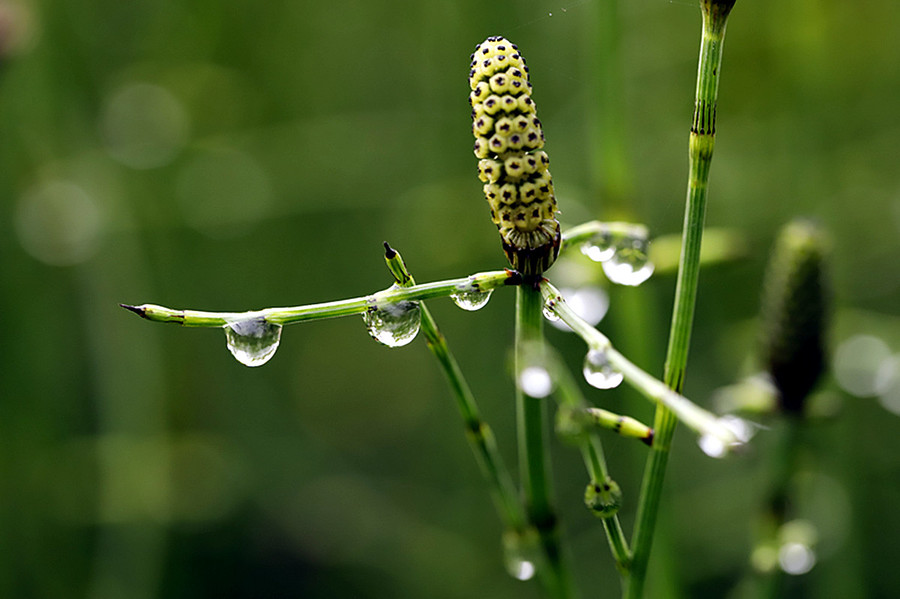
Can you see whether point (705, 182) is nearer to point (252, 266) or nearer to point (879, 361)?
point (879, 361)

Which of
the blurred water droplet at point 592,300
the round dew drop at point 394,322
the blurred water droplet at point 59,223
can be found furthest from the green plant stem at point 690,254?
the blurred water droplet at point 59,223

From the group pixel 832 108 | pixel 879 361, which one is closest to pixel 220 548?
pixel 879 361

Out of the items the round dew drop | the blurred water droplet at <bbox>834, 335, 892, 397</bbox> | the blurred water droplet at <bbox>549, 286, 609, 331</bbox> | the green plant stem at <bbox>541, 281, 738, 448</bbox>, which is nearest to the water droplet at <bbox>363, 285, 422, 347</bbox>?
the round dew drop

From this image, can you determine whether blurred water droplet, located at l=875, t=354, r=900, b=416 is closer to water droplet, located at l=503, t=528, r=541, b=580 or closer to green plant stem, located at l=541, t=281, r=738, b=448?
water droplet, located at l=503, t=528, r=541, b=580

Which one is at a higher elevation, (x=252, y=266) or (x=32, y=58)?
(x=32, y=58)

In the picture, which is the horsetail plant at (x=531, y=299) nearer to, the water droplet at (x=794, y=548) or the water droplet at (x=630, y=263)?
the water droplet at (x=630, y=263)

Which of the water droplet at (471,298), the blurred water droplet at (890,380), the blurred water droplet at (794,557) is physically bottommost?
the blurred water droplet at (794,557)
